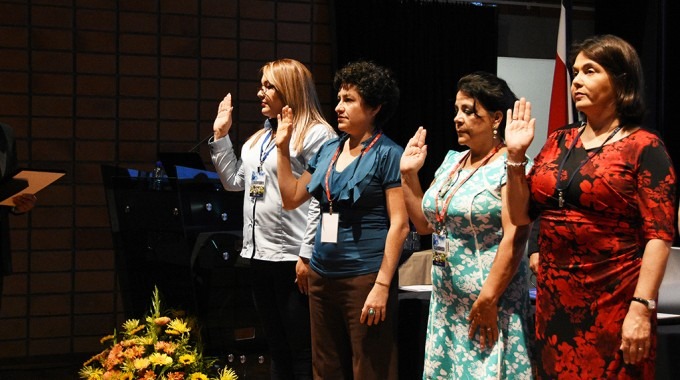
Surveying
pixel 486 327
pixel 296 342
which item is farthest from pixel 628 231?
pixel 296 342

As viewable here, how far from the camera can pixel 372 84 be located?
8.96 feet

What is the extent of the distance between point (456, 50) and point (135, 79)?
7.04 feet

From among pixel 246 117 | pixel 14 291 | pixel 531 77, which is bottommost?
pixel 14 291

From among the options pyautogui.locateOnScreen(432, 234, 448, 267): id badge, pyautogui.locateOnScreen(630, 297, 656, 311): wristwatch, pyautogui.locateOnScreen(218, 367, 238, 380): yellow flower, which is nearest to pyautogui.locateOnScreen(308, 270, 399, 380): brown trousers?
pyautogui.locateOnScreen(432, 234, 448, 267): id badge

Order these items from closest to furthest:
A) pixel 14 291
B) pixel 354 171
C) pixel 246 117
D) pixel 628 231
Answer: pixel 628 231 < pixel 354 171 < pixel 14 291 < pixel 246 117

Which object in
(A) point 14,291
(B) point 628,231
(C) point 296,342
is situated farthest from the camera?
(A) point 14,291

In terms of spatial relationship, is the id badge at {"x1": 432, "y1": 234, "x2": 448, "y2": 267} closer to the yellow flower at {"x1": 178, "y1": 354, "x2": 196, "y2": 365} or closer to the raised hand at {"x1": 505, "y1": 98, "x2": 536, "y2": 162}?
the raised hand at {"x1": 505, "y1": 98, "x2": 536, "y2": 162}

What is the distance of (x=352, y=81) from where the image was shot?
9.01 ft

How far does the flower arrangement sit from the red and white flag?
3.06 m

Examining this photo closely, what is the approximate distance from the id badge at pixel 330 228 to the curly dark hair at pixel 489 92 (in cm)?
59

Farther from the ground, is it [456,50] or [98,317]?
[456,50]

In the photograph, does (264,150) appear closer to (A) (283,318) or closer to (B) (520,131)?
(A) (283,318)

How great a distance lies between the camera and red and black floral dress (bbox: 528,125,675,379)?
190 cm

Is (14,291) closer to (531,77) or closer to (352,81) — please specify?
(352,81)
